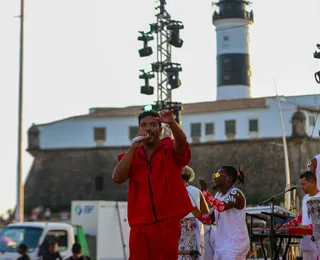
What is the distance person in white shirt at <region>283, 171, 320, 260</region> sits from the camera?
11.0 meters

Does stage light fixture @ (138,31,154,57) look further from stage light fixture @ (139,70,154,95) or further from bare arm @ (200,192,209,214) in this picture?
bare arm @ (200,192,209,214)

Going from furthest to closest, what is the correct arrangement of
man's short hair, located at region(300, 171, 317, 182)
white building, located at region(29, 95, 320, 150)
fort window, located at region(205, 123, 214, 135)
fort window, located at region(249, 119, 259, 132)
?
1. fort window, located at region(205, 123, 214, 135)
2. fort window, located at region(249, 119, 259, 132)
3. white building, located at region(29, 95, 320, 150)
4. man's short hair, located at region(300, 171, 317, 182)

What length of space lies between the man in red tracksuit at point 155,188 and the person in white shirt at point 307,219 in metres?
3.13

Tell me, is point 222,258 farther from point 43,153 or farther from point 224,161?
point 43,153

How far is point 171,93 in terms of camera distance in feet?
145

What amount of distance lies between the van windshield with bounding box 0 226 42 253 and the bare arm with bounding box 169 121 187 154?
15.3 meters

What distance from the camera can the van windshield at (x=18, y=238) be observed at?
22891mm

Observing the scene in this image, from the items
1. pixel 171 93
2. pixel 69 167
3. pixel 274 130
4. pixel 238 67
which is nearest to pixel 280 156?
pixel 274 130

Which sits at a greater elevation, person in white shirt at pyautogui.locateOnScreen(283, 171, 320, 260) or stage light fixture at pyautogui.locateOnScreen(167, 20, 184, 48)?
stage light fixture at pyautogui.locateOnScreen(167, 20, 184, 48)

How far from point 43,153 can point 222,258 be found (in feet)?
265

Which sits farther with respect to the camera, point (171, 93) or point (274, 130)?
point (274, 130)

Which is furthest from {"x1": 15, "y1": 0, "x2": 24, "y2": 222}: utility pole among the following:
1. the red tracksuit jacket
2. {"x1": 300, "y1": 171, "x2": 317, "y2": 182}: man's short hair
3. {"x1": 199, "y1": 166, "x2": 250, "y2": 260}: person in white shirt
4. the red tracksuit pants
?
the red tracksuit pants

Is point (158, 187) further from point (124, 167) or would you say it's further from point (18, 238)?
point (18, 238)

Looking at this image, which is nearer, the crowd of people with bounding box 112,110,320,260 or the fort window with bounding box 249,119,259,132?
the crowd of people with bounding box 112,110,320,260
